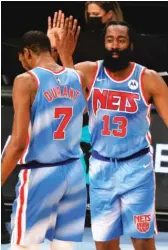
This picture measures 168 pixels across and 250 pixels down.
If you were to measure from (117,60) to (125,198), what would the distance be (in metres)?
0.84

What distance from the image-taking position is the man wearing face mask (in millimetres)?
7008

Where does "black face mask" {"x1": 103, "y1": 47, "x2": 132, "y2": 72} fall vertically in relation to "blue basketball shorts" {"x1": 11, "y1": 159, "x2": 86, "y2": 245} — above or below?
above

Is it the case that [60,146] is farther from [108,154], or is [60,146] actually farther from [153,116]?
[153,116]

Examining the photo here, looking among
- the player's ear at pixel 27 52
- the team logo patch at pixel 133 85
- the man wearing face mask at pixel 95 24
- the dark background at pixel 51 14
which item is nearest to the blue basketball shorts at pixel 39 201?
the player's ear at pixel 27 52

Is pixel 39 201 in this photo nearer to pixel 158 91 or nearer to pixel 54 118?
pixel 54 118

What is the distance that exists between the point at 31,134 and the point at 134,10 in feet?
17.5

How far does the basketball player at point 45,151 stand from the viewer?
4852mm

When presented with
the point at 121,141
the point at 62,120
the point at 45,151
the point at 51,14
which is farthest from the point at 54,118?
the point at 51,14

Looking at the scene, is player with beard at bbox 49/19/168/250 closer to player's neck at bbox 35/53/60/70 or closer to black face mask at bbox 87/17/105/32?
player's neck at bbox 35/53/60/70

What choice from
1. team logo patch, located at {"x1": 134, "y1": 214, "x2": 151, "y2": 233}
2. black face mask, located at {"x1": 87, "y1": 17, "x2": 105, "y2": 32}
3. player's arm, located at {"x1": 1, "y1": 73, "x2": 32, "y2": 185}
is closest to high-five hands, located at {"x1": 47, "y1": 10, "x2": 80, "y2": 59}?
player's arm, located at {"x1": 1, "y1": 73, "x2": 32, "y2": 185}

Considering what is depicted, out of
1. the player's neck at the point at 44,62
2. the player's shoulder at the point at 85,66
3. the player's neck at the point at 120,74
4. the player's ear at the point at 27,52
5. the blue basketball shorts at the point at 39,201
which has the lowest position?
the blue basketball shorts at the point at 39,201

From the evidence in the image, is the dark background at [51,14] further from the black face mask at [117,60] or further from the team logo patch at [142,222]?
the team logo patch at [142,222]

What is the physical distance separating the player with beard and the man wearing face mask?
84 centimetres

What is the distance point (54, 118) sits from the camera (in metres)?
4.95
